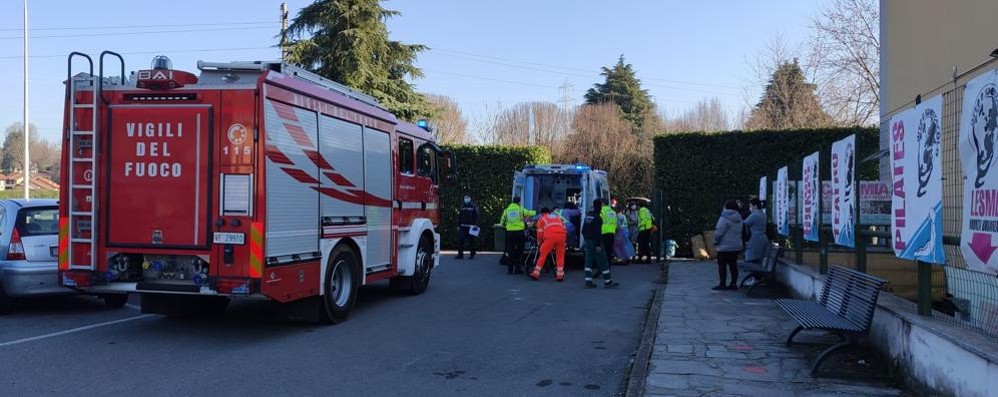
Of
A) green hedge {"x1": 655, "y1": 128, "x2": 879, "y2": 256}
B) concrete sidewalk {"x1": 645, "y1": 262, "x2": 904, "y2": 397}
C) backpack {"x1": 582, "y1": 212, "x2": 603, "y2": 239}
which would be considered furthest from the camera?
green hedge {"x1": 655, "y1": 128, "x2": 879, "y2": 256}

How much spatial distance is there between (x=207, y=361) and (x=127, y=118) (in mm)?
2776

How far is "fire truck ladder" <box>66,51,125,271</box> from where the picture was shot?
753 cm

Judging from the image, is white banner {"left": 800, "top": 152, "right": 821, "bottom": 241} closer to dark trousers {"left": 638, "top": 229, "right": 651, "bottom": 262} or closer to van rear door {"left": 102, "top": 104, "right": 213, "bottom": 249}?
dark trousers {"left": 638, "top": 229, "right": 651, "bottom": 262}

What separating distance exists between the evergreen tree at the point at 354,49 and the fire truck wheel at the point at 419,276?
1463cm

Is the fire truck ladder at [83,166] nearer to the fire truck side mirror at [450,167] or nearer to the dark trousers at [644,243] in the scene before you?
the fire truck side mirror at [450,167]

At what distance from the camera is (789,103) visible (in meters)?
31.4

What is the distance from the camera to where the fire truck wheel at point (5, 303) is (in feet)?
29.1

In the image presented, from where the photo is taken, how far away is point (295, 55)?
26141 millimetres

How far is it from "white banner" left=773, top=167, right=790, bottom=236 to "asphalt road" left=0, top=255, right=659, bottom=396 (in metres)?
3.51

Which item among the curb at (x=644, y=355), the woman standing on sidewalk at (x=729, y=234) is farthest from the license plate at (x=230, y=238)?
the woman standing on sidewalk at (x=729, y=234)

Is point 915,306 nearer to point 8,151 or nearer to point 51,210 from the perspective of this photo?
point 51,210

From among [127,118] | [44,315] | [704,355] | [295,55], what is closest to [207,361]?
[127,118]

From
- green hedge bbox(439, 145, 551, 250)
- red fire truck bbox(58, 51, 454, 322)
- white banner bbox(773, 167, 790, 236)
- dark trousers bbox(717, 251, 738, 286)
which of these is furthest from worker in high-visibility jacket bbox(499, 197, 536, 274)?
red fire truck bbox(58, 51, 454, 322)

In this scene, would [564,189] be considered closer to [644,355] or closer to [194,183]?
[644,355]
